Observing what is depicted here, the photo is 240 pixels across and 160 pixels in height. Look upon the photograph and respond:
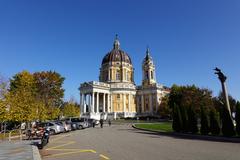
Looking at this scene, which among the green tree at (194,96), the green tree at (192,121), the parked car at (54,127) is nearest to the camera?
the green tree at (192,121)

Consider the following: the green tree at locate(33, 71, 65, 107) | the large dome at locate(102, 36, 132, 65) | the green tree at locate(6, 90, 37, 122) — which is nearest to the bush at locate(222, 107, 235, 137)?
the green tree at locate(6, 90, 37, 122)

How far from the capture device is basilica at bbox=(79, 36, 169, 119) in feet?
328

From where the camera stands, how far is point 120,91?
346ft

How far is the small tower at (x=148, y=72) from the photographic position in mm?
111938

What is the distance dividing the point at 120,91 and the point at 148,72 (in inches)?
639

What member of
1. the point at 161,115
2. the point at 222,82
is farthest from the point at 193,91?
the point at 222,82

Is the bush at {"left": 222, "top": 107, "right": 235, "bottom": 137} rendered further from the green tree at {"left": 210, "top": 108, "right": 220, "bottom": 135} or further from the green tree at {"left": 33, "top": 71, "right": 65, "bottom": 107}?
the green tree at {"left": 33, "top": 71, "right": 65, "bottom": 107}

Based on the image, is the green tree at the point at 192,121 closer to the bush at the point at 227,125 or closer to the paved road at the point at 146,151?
the bush at the point at 227,125

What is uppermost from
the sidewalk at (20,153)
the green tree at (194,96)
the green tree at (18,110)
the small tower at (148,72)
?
the small tower at (148,72)

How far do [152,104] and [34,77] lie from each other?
181 ft

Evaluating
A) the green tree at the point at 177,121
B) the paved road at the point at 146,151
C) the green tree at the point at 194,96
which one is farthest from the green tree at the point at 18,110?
the green tree at the point at 194,96

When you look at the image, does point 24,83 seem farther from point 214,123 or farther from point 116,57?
point 116,57

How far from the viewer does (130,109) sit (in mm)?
105625

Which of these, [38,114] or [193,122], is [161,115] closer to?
[38,114]
